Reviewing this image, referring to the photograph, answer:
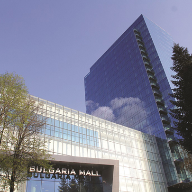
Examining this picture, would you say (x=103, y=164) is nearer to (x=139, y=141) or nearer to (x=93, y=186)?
(x=93, y=186)

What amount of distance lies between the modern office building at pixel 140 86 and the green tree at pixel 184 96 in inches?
1192

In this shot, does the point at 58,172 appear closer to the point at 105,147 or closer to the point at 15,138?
the point at 105,147

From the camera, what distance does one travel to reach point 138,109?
246 feet

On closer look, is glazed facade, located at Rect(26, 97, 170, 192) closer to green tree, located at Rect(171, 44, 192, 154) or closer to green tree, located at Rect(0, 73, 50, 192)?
green tree, located at Rect(0, 73, 50, 192)

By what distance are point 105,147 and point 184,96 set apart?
2247 centimetres

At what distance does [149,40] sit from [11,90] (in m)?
72.8

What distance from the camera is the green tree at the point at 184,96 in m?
26.6

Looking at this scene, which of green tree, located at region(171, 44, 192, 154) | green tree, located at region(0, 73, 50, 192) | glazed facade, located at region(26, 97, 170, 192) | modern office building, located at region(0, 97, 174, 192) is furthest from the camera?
glazed facade, located at region(26, 97, 170, 192)

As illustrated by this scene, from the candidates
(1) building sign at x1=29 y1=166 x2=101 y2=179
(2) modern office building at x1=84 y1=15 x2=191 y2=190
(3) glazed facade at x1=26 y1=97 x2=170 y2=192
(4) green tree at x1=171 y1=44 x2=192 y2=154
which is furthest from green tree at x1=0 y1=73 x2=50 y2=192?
(2) modern office building at x1=84 y1=15 x2=191 y2=190

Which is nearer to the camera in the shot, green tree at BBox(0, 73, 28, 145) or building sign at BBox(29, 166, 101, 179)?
green tree at BBox(0, 73, 28, 145)

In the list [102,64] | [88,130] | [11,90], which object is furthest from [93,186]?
[102,64]

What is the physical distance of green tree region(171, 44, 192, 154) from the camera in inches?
1046

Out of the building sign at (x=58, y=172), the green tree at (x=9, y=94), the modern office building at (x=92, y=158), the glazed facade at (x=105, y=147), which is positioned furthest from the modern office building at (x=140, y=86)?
the green tree at (x=9, y=94)

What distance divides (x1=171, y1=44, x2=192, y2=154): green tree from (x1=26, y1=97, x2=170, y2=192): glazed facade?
53.3ft
